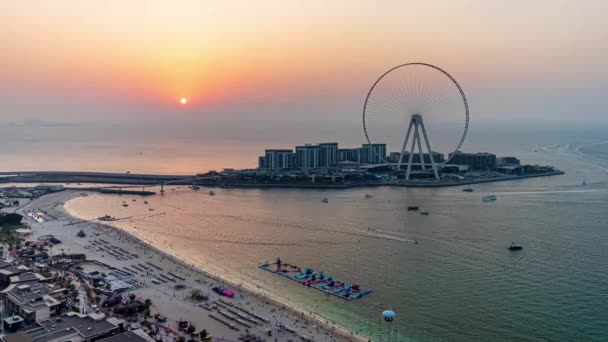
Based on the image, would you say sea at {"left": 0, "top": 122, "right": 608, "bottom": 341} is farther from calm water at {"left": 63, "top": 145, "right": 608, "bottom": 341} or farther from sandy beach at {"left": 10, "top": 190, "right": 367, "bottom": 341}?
sandy beach at {"left": 10, "top": 190, "right": 367, "bottom": 341}

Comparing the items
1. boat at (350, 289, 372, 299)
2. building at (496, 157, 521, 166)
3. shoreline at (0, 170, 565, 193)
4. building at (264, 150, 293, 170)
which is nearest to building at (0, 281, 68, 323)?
boat at (350, 289, 372, 299)

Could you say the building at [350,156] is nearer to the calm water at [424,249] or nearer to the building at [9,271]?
the calm water at [424,249]

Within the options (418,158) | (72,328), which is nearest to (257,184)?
(418,158)

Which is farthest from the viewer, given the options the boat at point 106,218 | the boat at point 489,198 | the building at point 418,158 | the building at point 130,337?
the building at point 418,158

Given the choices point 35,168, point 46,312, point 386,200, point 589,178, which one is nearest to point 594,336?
point 46,312

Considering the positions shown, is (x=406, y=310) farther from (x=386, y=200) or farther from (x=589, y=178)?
(x=589, y=178)

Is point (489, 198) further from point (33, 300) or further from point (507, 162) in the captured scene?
point (33, 300)

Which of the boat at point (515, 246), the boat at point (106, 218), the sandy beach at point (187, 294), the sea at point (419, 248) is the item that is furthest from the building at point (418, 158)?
the sandy beach at point (187, 294)
